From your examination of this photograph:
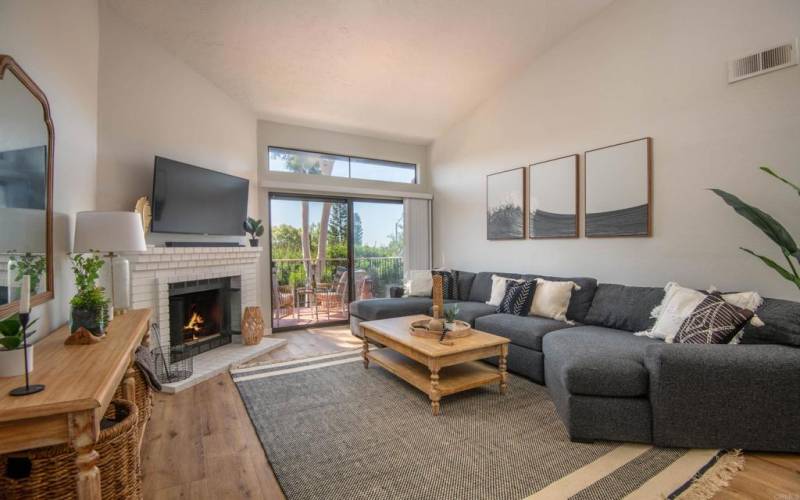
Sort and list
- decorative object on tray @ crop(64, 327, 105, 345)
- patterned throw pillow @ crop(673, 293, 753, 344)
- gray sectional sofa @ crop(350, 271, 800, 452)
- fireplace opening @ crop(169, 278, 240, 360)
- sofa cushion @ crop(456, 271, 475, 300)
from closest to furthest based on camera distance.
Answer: decorative object on tray @ crop(64, 327, 105, 345), gray sectional sofa @ crop(350, 271, 800, 452), patterned throw pillow @ crop(673, 293, 753, 344), fireplace opening @ crop(169, 278, 240, 360), sofa cushion @ crop(456, 271, 475, 300)

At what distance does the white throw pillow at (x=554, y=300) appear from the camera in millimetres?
3604

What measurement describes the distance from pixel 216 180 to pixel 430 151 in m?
3.58

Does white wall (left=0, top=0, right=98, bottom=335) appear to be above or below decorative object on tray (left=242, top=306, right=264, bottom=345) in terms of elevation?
above

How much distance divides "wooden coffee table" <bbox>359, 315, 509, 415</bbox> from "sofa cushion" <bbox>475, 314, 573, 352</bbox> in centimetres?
40

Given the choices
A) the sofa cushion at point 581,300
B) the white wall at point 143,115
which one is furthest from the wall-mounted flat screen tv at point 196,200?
the sofa cushion at point 581,300

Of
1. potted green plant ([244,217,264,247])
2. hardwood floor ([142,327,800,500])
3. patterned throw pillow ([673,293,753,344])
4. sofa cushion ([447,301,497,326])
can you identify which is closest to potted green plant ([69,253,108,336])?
hardwood floor ([142,327,800,500])

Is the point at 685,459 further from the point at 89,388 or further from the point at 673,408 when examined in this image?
the point at 89,388

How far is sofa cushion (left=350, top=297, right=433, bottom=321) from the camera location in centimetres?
445

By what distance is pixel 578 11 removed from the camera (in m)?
3.71

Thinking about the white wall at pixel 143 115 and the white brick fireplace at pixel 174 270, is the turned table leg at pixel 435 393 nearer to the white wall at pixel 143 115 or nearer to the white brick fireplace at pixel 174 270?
the white brick fireplace at pixel 174 270

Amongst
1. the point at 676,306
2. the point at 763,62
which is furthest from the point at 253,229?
the point at 763,62

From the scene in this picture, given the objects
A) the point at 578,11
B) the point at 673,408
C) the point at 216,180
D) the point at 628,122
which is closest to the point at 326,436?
the point at 673,408

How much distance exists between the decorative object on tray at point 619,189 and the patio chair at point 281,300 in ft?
12.8

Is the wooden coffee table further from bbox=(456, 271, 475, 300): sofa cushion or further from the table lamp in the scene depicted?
the table lamp
